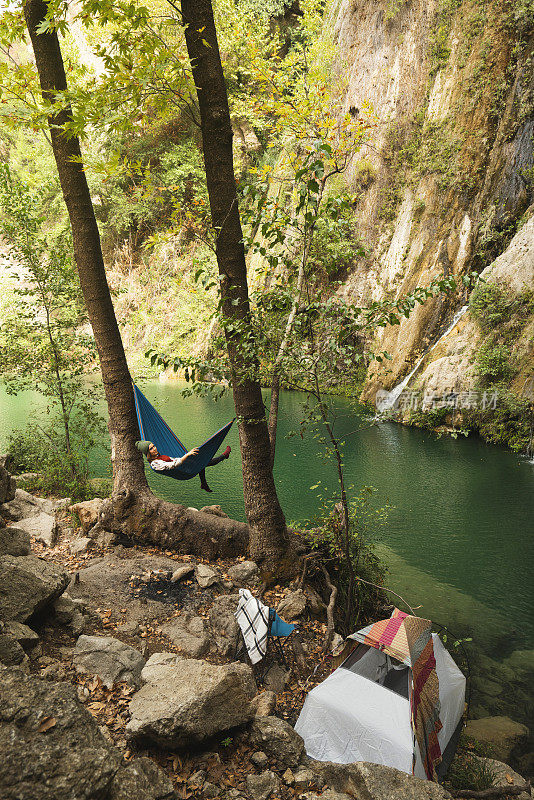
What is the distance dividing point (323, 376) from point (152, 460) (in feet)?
6.72

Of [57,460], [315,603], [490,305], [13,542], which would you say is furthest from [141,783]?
[490,305]

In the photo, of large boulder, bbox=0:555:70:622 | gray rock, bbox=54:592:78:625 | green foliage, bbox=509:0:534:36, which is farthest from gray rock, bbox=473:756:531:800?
green foliage, bbox=509:0:534:36

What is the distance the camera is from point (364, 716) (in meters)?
2.61

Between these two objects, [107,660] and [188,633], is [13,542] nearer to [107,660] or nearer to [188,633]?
[107,660]

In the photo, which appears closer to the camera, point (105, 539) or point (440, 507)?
point (105, 539)

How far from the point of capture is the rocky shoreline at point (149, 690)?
48.8 inches

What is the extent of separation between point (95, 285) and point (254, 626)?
3.26 meters

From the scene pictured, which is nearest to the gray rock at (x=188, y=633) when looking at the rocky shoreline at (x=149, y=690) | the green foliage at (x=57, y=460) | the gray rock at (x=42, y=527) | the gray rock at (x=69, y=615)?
the rocky shoreline at (x=149, y=690)

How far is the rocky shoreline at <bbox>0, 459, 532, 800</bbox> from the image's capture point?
1240mm

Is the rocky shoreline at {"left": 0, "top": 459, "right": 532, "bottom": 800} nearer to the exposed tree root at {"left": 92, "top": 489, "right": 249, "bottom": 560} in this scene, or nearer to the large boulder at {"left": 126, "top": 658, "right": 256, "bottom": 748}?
the large boulder at {"left": 126, "top": 658, "right": 256, "bottom": 748}

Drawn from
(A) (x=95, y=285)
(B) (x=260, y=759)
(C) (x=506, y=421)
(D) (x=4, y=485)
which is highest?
(A) (x=95, y=285)

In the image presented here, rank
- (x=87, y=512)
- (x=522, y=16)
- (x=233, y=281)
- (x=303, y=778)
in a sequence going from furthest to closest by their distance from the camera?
(x=522, y=16) → (x=87, y=512) → (x=233, y=281) → (x=303, y=778)

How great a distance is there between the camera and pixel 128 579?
Answer: 3.55 m

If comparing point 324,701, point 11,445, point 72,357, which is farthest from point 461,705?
point 11,445
